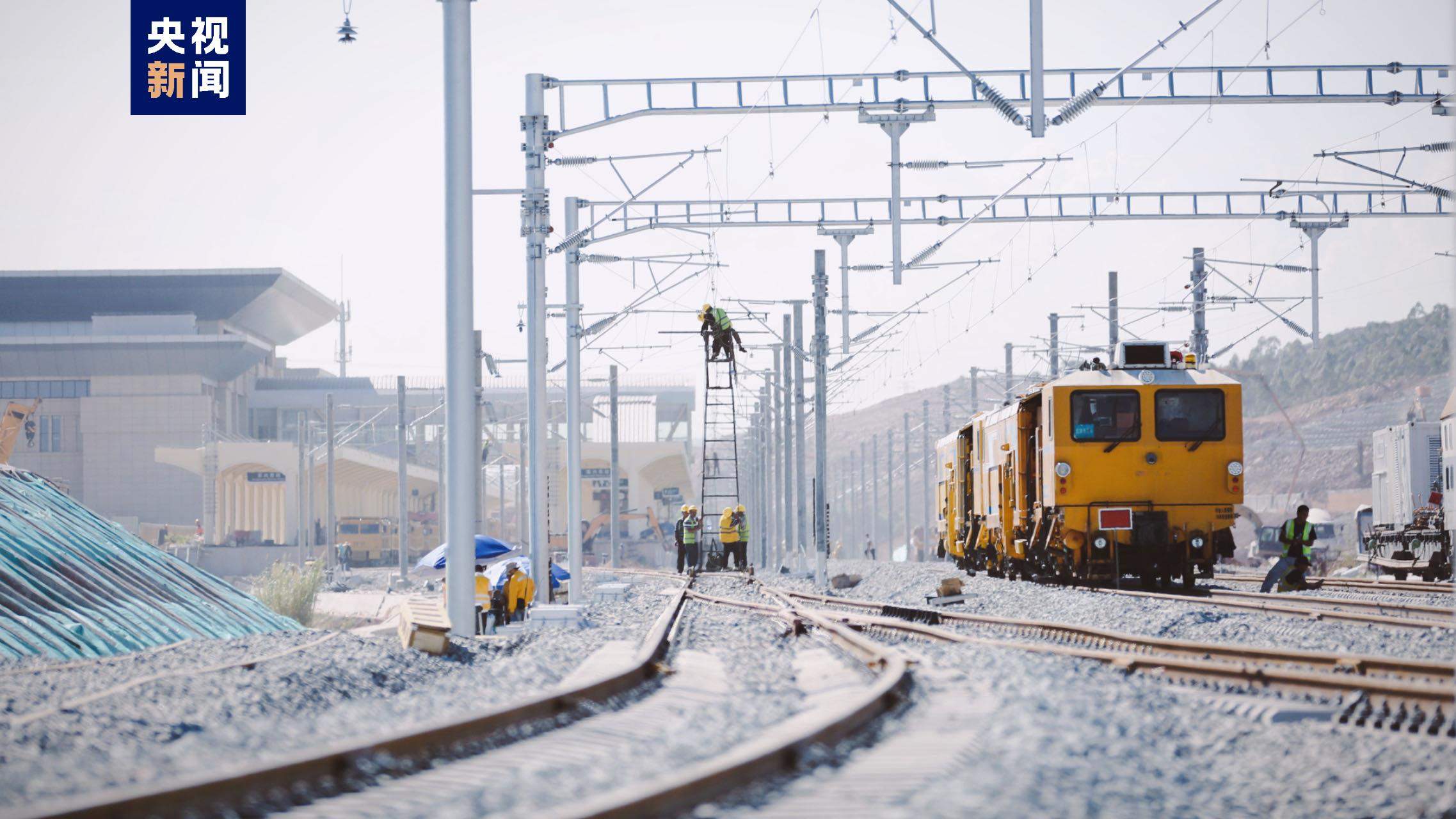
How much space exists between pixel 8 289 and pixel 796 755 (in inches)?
3942

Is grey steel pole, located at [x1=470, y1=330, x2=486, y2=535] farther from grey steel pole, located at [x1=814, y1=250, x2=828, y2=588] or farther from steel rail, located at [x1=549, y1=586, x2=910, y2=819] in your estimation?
steel rail, located at [x1=549, y1=586, x2=910, y2=819]

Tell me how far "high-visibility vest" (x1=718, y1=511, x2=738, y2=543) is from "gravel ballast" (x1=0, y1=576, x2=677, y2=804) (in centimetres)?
1815

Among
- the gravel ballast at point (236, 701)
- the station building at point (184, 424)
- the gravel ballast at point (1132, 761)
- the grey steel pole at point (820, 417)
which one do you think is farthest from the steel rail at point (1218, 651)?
the station building at point (184, 424)

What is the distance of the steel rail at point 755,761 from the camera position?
5109 mm

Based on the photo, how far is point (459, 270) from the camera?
1477 centimetres

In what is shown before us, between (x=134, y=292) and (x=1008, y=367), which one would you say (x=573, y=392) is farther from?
(x=134, y=292)

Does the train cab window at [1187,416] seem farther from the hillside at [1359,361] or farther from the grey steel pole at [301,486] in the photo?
the hillside at [1359,361]

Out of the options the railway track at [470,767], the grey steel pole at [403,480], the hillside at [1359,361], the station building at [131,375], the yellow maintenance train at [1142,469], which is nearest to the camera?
the railway track at [470,767]

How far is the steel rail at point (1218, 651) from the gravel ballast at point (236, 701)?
3875 millimetres

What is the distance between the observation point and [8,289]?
94938 millimetres

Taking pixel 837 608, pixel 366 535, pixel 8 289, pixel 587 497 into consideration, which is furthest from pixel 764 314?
pixel 8 289

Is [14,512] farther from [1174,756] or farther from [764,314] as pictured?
[764,314]

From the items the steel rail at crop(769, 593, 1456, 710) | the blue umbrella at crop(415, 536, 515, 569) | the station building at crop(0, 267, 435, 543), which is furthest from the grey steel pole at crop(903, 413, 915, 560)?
the steel rail at crop(769, 593, 1456, 710)

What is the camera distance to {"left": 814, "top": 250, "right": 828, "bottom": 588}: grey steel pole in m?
32.5
